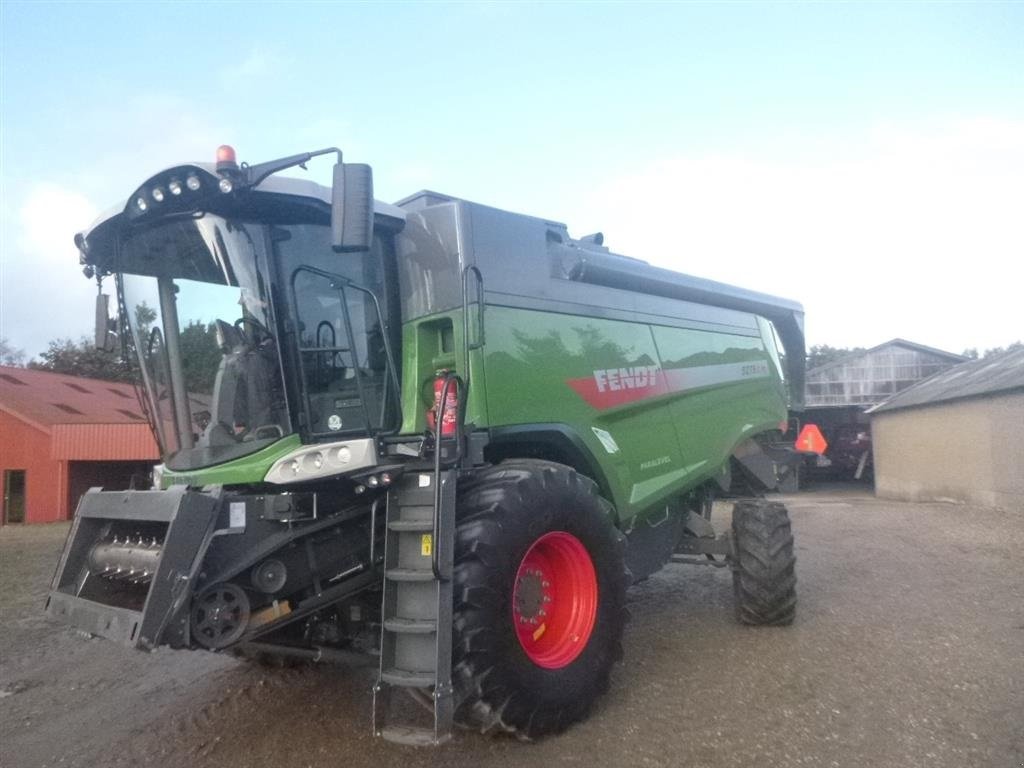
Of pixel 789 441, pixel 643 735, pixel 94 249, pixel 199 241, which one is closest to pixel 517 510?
pixel 643 735

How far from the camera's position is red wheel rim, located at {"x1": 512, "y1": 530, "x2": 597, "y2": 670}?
4695mm

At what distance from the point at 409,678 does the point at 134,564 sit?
1626mm

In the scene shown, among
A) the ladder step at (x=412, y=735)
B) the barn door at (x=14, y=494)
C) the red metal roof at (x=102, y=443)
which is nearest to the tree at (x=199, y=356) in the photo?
the ladder step at (x=412, y=735)

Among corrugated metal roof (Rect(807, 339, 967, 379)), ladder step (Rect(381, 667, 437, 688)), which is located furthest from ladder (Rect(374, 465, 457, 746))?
corrugated metal roof (Rect(807, 339, 967, 379))

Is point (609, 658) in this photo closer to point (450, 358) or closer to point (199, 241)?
point (450, 358)

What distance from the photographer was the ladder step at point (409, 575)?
13.2 ft

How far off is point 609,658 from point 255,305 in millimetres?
2796

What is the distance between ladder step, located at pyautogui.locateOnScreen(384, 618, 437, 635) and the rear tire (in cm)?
365

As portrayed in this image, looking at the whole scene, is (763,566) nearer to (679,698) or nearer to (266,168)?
(679,698)

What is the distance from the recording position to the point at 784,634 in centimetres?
664

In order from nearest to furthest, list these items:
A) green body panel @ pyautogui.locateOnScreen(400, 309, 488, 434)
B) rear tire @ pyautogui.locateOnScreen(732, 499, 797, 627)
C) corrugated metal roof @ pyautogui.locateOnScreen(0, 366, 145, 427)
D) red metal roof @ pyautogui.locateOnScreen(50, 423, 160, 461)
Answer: green body panel @ pyautogui.locateOnScreen(400, 309, 488, 434)
rear tire @ pyautogui.locateOnScreen(732, 499, 797, 627)
red metal roof @ pyautogui.locateOnScreen(50, 423, 160, 461)
corrugated metal roof @ pyautogui.locateOnScreen(0, 366, 145, 427)

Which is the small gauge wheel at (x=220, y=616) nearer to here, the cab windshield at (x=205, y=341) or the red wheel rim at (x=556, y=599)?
the cab windshield at (x=205, y=341)

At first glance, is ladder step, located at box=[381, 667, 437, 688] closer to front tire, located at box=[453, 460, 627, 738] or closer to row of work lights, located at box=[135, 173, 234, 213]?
front tire, located at box=[453, 460, 627, 738]

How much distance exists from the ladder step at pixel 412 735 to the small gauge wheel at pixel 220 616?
2.83 ft
